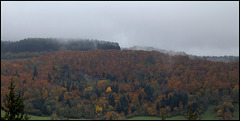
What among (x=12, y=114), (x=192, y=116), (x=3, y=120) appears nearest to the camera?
(x=3, y=120)

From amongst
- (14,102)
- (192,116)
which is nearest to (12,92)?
(14,102)

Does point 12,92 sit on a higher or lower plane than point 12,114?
higher

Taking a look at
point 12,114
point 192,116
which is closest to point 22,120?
point 12,114

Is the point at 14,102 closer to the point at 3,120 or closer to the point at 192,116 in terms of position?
the point at 3,120

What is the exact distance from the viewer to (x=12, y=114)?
25.8m

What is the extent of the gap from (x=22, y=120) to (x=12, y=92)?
3.02m

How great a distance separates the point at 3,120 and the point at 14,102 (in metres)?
2.27

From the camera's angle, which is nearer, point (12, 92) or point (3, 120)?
point (3, 120)

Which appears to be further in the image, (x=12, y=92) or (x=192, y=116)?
(x=192, y=116)

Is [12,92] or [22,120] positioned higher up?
[12,92]

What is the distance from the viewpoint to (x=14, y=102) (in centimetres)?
2603

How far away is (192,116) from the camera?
36.8 meters

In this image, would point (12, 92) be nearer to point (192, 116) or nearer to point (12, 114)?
point (12, 114)

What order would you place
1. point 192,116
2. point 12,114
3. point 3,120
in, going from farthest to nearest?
point 192,116 < point 12,114 < point 3,120
